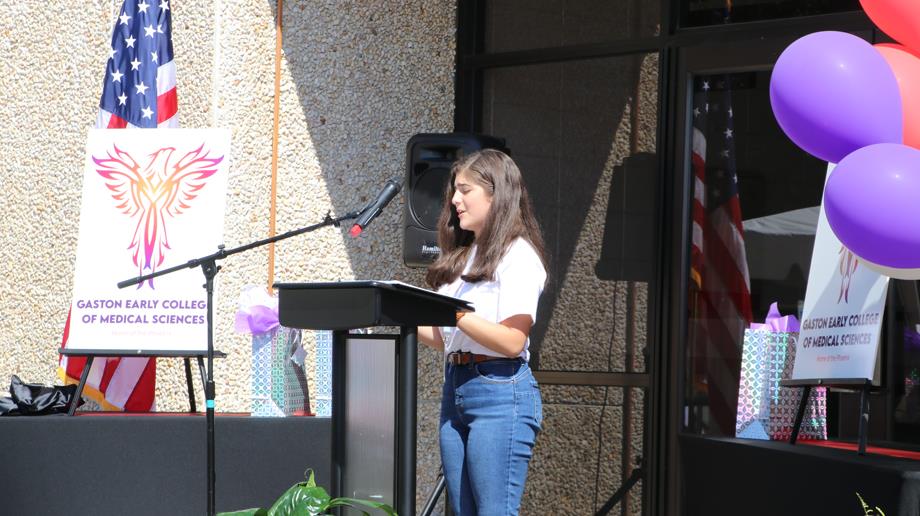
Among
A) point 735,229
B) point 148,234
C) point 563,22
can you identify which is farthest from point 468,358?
point 563,22

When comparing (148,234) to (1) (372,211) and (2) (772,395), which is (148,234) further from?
(2) (772,395)

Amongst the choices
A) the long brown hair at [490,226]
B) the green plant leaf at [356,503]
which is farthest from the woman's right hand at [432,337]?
the green plant leaf at [356,503]

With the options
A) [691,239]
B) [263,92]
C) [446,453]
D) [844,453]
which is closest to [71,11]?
[263,92]

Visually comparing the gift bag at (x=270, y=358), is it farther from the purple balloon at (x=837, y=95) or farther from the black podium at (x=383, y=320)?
the purple balloon at (x=837, y=95)

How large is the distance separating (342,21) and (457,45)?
23.4 inches

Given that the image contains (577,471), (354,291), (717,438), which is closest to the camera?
(354,291)

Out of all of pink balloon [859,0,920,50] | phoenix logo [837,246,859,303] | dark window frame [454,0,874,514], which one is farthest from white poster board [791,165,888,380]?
dark window frame [454,0,874,514]

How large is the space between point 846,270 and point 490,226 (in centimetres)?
96

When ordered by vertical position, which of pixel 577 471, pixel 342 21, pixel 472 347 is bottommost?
pixel 577 471

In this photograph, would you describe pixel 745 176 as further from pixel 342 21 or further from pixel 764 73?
pixel 342 21

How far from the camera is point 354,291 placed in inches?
108

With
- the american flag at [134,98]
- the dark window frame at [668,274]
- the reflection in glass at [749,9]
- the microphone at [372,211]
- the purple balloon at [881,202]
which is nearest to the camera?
the purple balloon at [881,202]

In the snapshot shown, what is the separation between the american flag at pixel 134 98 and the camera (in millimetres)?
4734

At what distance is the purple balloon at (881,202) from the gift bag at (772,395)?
56.1 inches
